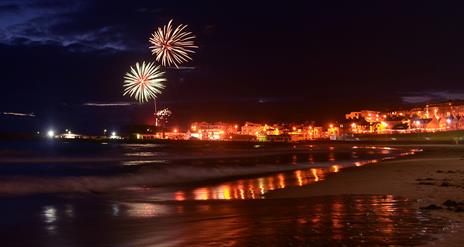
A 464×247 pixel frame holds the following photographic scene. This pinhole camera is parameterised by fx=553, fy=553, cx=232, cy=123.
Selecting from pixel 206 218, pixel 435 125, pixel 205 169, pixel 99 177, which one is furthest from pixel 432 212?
pixel 435 125

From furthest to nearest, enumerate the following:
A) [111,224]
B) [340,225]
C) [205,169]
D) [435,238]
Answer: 1. [205,169]
2. [111,224]
3. [340,225]
4. [435,238]

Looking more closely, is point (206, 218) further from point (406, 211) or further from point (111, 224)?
point (406, 211)

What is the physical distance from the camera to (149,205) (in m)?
19.0

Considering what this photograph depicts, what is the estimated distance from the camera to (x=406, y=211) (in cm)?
1555

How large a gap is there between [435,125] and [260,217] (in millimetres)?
196839

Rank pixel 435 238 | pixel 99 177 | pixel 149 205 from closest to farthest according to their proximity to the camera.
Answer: pixel 435 238
pixel 149 205
pixel 99 177

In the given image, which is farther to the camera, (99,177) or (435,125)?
(435,125)

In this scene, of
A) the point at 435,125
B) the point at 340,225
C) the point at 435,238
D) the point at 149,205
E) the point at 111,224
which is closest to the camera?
the point at 435,238

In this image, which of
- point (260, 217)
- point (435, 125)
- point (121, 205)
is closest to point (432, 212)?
point (260, 217)

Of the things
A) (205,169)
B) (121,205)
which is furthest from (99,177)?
(121,205)

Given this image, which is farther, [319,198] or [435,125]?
[435,125]

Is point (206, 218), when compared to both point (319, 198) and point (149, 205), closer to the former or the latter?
point (149, 205)

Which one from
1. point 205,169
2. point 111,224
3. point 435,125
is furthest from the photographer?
point 435,125

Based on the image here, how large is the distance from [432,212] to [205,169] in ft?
91.4
